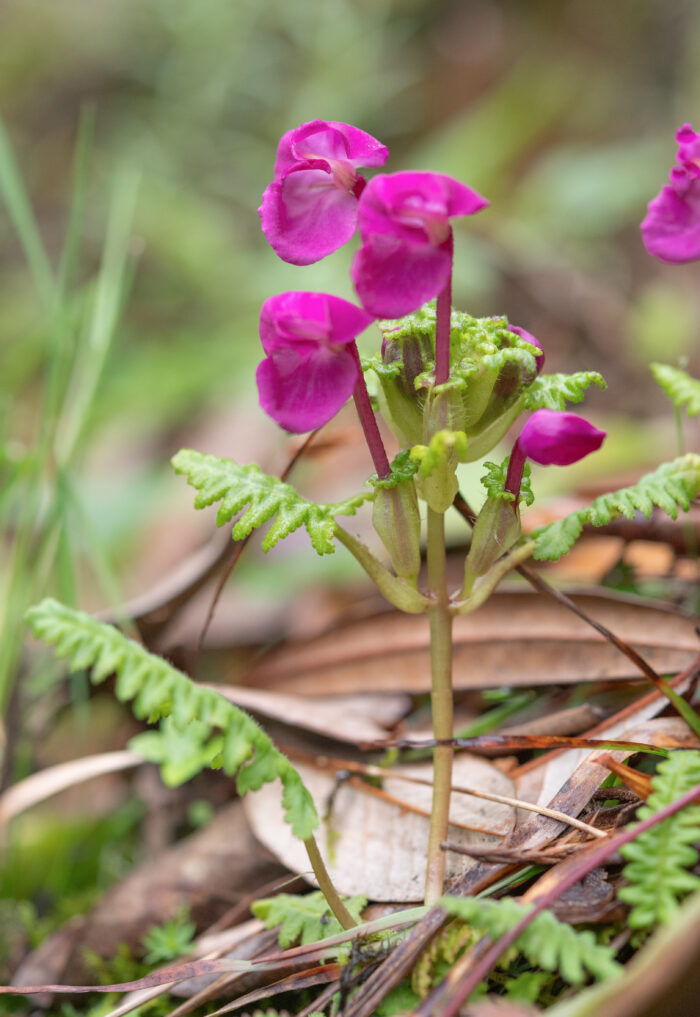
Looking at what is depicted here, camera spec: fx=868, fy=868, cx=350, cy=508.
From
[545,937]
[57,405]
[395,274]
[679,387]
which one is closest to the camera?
[545,937]

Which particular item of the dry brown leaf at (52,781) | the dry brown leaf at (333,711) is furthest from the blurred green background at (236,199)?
the dry brown leaf at (333,711)

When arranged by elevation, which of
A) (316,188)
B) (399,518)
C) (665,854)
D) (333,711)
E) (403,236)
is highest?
(316,188)

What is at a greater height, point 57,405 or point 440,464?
point 57,405

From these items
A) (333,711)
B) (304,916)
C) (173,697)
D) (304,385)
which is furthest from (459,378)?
(333,711)

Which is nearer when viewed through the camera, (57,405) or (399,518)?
(399,518)

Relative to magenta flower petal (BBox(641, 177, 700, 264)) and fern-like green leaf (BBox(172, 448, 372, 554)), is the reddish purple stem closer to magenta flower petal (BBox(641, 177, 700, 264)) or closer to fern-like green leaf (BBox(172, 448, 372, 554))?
fern-like green leaf (BBox(172, 448, 372, 554))

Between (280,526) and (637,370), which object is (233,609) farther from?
(637,370)

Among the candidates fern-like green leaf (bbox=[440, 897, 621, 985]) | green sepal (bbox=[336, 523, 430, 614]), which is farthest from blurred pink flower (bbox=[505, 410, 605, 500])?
fern-like green leaf (bbox=[440, 897, 621, 985])

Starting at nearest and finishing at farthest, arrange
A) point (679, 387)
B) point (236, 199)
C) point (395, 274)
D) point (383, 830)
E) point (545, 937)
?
1. point (545, 937)
2. point (395, 274)
3. point (679, 387)
4. point (383, 830)
5. point (236, 199)

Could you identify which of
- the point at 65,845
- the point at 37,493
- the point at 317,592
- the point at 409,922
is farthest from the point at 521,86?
the point at 409,922

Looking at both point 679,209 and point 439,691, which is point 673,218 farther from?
point 439,691
